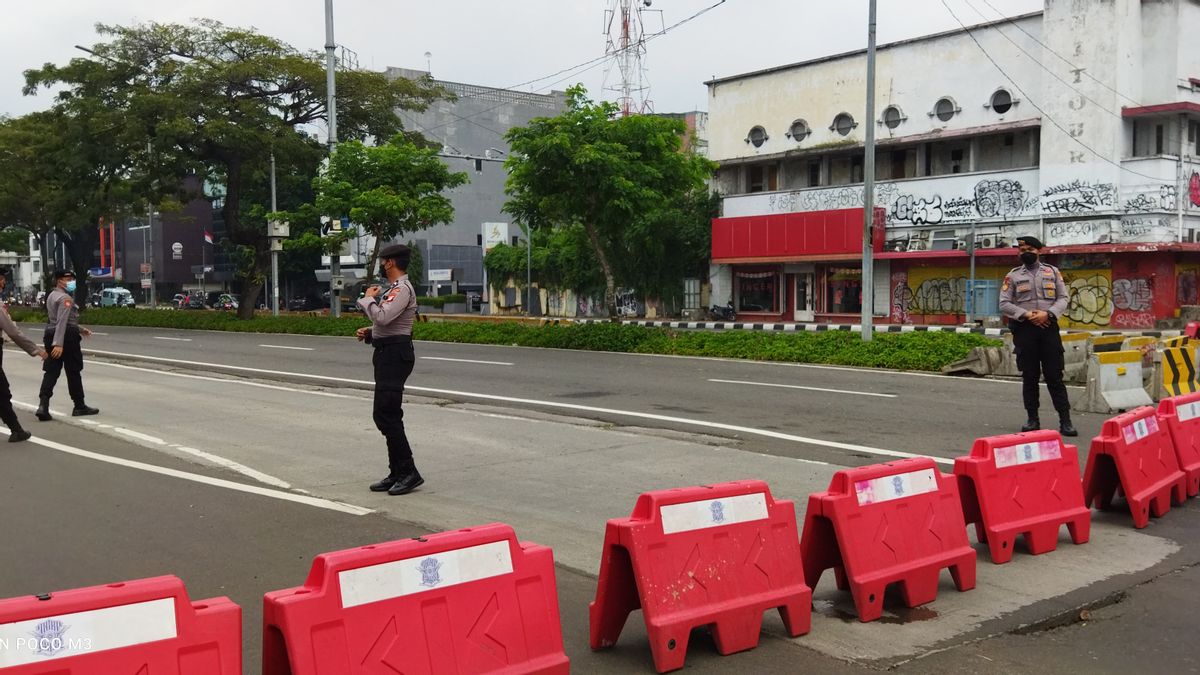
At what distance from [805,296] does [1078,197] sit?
11.5 meters

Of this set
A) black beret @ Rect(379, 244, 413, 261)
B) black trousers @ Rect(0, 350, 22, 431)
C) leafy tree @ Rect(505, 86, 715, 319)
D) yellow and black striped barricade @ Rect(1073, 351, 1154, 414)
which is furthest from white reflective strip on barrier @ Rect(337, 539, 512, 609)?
leafy tree @ Rect(505, 86, 715, 319)

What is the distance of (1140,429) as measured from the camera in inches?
285

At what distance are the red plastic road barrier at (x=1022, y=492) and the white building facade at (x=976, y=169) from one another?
94.1ft

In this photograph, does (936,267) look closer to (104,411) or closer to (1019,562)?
(104,411)

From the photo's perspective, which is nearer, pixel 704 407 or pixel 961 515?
pixel 961 515

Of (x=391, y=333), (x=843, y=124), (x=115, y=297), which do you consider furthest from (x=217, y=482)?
(x=115, y=297)

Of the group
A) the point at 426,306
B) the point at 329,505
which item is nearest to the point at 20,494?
the point at 329,505

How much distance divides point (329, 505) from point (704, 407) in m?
6.55

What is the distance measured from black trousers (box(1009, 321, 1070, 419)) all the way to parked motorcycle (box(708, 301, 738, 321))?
33744mm

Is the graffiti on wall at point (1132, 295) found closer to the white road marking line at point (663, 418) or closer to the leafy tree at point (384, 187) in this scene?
the leafy tree at point (384, 187)

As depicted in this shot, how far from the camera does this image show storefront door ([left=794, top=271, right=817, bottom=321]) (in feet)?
137

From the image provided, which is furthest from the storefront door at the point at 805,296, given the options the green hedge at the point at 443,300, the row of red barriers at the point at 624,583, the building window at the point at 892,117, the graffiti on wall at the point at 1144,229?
the row of red barriers at the point at 624,583

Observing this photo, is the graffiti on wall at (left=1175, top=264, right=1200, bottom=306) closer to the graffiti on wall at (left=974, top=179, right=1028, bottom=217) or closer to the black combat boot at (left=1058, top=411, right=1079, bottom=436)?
the graffiti on wall at (left=974, top=179, right=1028, bottom=217)

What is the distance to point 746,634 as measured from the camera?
15.4ft
